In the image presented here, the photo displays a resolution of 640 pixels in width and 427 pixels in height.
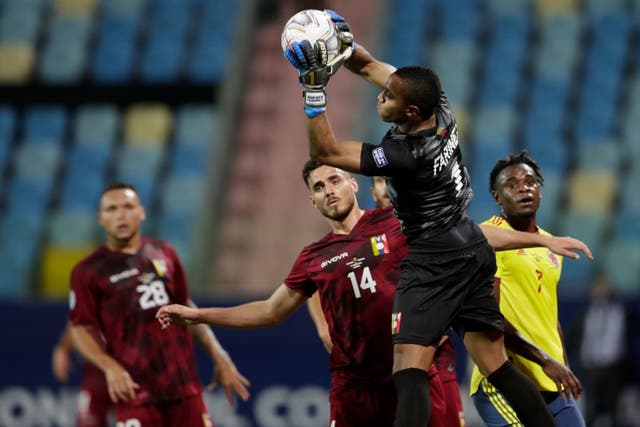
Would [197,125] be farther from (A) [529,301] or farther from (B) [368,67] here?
(A) [529,301]

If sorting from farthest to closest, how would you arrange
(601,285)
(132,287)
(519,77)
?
(519,77) < (601,285) < (132,287)

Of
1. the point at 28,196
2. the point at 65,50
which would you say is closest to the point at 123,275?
the point at 28,196

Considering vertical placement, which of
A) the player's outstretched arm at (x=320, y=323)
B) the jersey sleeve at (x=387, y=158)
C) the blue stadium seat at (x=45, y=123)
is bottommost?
the player's outstretched arm at (x=320, y=323)

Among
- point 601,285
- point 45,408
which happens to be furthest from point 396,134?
point 45,408

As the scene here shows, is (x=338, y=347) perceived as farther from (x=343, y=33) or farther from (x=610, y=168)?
(x=610, y=168)

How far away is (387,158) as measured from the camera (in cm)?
543

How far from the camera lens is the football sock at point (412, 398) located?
17.8ft

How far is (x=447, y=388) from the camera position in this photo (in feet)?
22.1

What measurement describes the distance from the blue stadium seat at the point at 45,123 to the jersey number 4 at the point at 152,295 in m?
9.38

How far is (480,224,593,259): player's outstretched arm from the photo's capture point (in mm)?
5684

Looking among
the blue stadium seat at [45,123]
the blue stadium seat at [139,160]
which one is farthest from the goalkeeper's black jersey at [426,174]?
the blue stadium seat at [45,123]

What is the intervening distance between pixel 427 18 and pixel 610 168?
Result: 12.2 ft

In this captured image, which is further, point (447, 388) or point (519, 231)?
point (447, 388)

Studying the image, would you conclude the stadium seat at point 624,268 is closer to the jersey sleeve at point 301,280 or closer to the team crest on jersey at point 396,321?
the jersey sleeve at point 301,280
